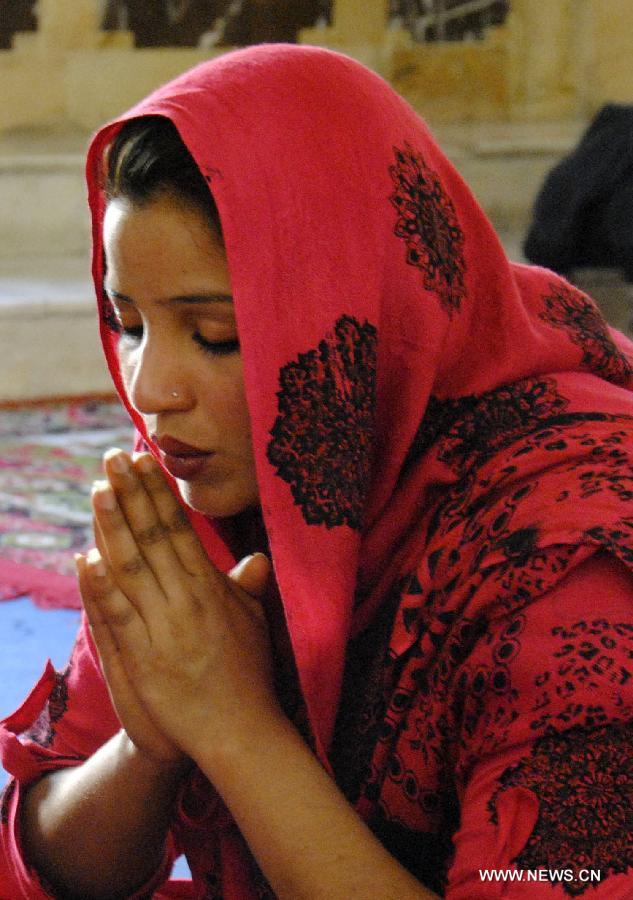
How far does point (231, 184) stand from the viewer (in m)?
1.02

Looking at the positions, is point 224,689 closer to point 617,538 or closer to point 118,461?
point 118,461

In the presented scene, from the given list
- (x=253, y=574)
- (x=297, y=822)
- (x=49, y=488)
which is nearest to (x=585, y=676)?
(x=297, y=822)

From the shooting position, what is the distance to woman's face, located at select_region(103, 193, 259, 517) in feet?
3.39

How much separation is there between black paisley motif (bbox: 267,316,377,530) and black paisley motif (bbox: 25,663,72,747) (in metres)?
0.42

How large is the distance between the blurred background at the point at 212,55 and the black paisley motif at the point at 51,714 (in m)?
2.99

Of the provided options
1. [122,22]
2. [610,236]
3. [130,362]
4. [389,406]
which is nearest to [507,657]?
[389,406]

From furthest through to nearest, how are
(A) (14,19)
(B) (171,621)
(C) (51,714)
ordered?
(A) (14,19), (C) (51,714), (B) (171,621)

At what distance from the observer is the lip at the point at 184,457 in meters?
1.07

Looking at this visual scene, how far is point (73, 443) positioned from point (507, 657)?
3.03 m

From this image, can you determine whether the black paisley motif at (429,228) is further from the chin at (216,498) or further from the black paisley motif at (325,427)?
the chin at (216,498)

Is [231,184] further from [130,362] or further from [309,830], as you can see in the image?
[309,830]

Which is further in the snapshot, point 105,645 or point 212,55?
point 212,55

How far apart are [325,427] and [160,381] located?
0.46 ft

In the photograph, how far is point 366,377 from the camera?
3.49 ft
